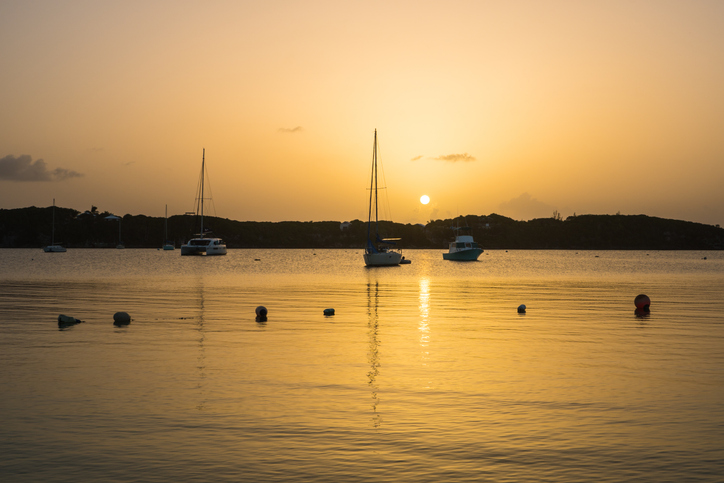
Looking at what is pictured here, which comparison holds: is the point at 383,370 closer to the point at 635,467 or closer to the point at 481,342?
the point at 481,342

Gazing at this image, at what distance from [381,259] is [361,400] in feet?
310

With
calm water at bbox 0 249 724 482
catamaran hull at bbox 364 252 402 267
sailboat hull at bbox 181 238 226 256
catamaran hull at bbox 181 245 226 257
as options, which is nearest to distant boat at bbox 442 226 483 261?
catamaran hull at bbox 364 252 402 267

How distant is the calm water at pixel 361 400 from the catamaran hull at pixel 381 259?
75.9 meters

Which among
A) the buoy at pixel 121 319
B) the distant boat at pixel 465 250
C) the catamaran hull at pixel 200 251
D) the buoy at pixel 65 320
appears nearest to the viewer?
the buoy at pixel 65 320

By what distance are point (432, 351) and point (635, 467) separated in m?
12.7

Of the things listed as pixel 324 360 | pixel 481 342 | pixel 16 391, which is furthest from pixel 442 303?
pixel 16 391

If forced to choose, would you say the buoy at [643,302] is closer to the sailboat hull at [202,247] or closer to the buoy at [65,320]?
the buoy at [65,320]

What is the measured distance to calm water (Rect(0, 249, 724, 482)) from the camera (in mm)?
11664

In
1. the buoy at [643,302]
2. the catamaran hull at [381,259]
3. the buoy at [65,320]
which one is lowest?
the buoy at [65,320]

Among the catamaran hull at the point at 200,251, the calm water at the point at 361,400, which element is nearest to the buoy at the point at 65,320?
the calm water at the point at 361,400

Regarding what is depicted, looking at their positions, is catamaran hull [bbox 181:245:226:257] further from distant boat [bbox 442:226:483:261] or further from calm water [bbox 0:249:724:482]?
calm water [bbox 0:249:724:482]

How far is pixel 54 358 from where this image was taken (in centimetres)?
2191

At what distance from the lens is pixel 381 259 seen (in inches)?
4368

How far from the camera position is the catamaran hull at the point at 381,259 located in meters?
110
